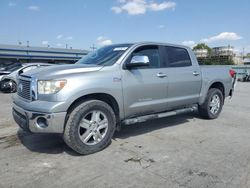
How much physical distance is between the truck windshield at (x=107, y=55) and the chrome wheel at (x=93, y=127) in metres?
0.99

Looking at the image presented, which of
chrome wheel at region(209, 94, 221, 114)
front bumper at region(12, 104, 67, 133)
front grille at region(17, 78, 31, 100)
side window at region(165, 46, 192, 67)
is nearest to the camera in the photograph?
front bumper at region(12, 104, 67, 133)

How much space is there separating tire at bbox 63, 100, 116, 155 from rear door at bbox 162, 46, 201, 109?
5.47 feet

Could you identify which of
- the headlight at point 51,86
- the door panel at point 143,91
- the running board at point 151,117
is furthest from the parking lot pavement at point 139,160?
the headlight at point 51,86

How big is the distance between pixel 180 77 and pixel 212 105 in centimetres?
175

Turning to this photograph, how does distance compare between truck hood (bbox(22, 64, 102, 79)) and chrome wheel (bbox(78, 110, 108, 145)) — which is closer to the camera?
truck hood (bbox(22, 64, 102, 79))

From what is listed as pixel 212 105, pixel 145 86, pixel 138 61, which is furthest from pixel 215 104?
pixel 138 61

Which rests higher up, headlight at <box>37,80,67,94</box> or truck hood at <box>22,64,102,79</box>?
truck hood at <box>22,64,102,79</box>

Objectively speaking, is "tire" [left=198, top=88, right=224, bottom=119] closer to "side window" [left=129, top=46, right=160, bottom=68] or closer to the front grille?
"side window" [left=129, top=46, right=160, bottom=68]

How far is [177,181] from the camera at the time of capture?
3262mm

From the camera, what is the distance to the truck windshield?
4.71 meters

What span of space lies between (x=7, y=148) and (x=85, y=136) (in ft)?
4.86

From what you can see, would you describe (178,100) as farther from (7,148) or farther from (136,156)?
(7,148)

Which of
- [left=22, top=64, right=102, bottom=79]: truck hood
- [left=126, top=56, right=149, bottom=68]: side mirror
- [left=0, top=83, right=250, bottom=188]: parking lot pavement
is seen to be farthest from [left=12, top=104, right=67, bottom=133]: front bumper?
[left=126, top=56, right=149, bottom=68]: side mirror

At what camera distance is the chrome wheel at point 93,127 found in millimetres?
4145
